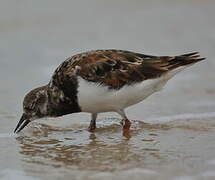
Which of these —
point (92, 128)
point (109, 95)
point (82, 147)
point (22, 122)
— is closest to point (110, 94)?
point (109, 95)

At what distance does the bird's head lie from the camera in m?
4.84

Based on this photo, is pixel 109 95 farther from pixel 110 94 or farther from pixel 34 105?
pixel 34 105

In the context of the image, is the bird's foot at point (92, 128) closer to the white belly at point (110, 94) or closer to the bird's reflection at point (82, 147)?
the bird's reflection at point (82, 147)

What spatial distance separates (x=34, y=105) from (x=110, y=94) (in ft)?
2.04

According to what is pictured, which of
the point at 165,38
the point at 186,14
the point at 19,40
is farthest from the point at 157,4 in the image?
the point at 19,40

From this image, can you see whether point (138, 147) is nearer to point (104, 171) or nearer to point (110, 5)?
point (104, 171)

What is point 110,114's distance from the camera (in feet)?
18.2

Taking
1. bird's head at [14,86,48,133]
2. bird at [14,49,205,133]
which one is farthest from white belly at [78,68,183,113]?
bird's head at [14,86,48,133]

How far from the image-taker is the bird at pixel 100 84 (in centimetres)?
461

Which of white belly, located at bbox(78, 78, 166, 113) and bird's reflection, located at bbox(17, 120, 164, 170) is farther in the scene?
white belly, located at bbox(78, 78, 166, 113)

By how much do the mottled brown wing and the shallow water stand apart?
40 centimetres

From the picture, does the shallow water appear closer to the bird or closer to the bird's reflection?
the bird's reflection

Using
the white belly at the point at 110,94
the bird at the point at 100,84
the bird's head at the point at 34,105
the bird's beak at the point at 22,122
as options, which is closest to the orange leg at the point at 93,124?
the bird at the point at 100,84

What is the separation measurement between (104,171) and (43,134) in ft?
4.27
